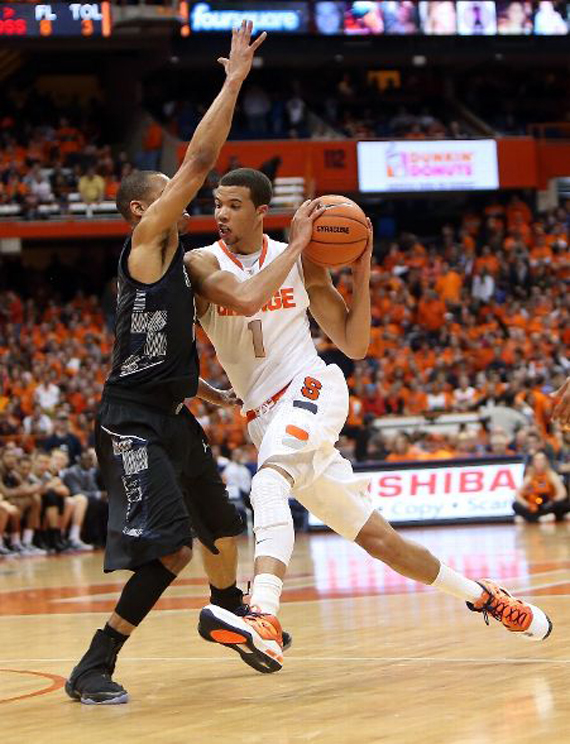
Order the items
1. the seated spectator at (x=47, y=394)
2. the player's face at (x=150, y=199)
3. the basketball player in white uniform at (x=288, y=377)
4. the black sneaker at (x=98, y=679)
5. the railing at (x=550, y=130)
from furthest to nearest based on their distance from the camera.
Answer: the railing at (x=550, y=130)
the seated spectator at (x=47, y=394)
the player's face at (x=150, y=199)
the basketball player in white uniform at (x=288, y=377)
the black sneaker at (x=98, y=679)

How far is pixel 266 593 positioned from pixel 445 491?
12.9 m

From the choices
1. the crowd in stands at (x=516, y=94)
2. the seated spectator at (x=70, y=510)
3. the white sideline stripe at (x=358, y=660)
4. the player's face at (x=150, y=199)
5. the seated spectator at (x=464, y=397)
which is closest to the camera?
the player's face at (x=150, y=199)

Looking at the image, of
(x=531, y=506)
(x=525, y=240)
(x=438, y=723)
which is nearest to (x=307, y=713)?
(x=438, y=723)

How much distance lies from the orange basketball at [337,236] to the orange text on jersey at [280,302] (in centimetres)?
20

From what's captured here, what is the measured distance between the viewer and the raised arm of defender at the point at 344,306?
6465mm

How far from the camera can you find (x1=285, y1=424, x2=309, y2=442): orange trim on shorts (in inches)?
235

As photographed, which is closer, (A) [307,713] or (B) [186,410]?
(A) [307,713]

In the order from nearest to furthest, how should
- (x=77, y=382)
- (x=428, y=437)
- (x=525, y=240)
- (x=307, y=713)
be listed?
1. (x=307, y=713)
2. (x=428, y=437)
3. (x=77, y=382)
4. (x=525, y=240)

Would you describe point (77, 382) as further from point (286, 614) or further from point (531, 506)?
point (286, 614)

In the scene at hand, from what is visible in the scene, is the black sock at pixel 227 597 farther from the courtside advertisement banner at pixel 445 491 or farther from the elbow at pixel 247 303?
the courtside advertisement banner at pixel 445 491

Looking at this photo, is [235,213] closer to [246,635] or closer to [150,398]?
[150,398]

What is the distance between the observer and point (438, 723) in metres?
4.80

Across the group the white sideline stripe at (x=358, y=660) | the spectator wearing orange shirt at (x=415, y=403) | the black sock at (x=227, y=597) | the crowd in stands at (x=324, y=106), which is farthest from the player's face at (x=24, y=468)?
the crowd in stands at (x=324, y=106)

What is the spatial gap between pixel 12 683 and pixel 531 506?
12424mm
